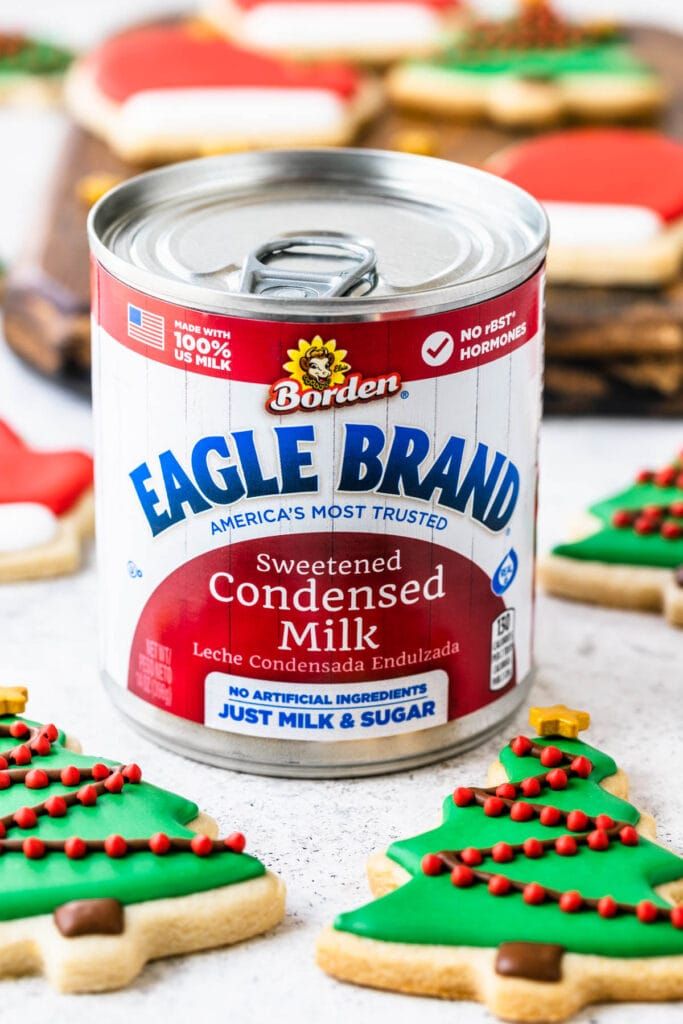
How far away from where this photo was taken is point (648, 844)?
1.45m

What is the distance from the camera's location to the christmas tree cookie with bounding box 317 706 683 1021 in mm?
1315

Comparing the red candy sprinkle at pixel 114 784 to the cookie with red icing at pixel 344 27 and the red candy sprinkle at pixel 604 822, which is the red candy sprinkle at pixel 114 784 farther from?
the cookie with red icing at pixel 344 27

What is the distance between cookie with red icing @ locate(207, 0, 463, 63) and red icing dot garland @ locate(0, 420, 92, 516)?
136cm

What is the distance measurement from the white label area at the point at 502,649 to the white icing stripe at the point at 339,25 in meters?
1.87

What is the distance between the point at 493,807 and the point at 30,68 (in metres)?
2.34

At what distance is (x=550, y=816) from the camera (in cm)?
147

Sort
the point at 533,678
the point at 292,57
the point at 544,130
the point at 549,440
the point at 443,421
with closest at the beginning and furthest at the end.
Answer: the point at 443,421 → the point at 533,678 → the point at 549,440 → the point at 544,130 → the point at 292,57

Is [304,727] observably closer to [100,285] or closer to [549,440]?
[100,285]

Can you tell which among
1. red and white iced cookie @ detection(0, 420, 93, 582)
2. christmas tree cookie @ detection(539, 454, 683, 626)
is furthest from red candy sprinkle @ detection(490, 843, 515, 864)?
red and white iced cookie @ detection(0, 420, 93, 582)

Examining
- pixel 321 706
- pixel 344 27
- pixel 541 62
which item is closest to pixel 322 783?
pixel 321 706

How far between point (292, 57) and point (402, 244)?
1.72 metres

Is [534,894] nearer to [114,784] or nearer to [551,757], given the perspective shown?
[551,757]

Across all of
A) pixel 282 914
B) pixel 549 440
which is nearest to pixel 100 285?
pixel 282 914

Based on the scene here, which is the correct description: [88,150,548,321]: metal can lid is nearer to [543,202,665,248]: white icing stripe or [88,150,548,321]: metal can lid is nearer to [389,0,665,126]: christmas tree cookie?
[543,202,665,248]: white icing stripe
